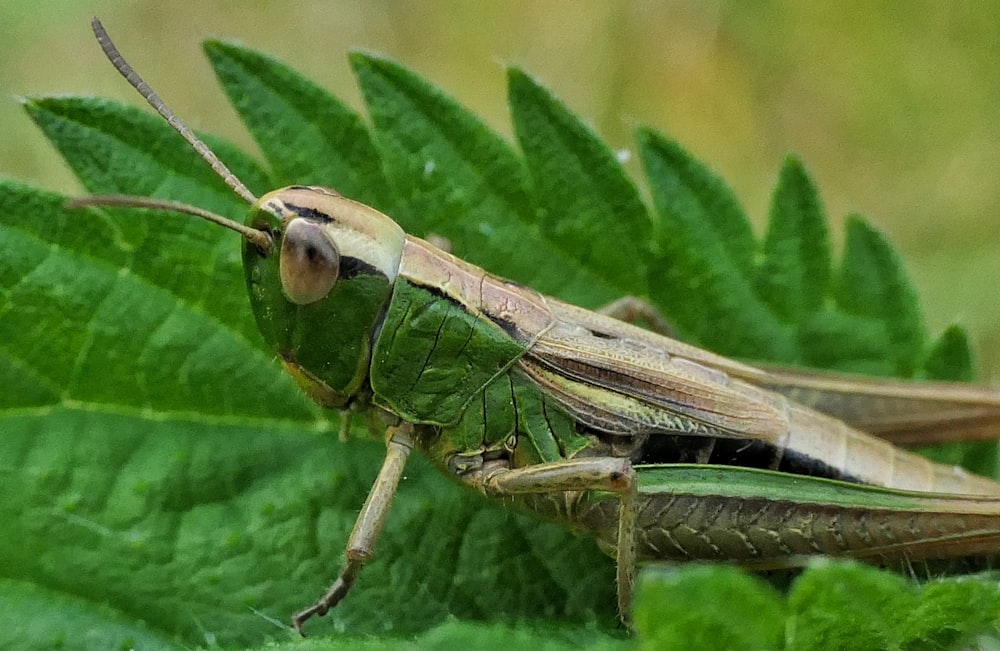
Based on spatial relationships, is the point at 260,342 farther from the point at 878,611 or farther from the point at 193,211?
the point at 878,611

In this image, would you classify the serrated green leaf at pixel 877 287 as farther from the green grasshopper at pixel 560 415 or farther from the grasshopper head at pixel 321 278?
the grasshopper head at pixel 321 278

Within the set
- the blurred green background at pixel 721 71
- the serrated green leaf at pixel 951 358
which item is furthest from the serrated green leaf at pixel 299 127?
the blurred green background at pixel 721 71

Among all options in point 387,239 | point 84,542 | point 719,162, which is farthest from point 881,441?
point 719,162

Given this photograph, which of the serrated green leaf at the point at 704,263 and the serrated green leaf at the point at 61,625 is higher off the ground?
the serrated green leaf at the point at 704,263

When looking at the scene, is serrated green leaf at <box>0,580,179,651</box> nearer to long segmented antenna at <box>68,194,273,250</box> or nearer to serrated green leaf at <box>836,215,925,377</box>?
long segmented antenna at <box>68,194,273,250</box>

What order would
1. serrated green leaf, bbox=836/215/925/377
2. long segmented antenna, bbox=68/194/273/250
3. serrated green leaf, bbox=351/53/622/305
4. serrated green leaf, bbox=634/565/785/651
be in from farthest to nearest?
serrated green leaf, bbox=836/215/925/377
serrated green leaf, bbox=351/53/622/305
long segmented antenna, bbox=68/194/273/250
serrated green leaf, bbox=634/565/785/651

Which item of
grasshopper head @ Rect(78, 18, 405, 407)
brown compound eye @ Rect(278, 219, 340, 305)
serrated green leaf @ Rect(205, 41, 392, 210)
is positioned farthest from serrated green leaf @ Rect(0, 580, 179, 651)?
serrated green leaf @ Rect(205, 41, 392, 210)
